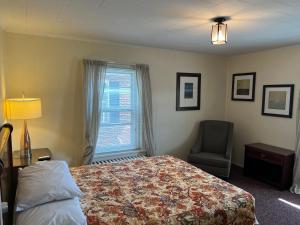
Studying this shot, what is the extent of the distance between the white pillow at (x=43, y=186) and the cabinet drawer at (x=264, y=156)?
3060 millimetres

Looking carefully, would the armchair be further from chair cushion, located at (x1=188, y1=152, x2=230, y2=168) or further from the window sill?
the window sill

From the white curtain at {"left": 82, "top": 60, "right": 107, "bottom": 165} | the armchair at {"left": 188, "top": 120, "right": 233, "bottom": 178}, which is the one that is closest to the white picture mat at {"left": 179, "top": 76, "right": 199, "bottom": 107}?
the armchair at {"left": 188, "top": 120, "right": 233, "bottom": 178}

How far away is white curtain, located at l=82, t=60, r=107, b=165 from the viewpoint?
332 centimetres

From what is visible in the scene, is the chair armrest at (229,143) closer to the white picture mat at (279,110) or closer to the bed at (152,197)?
the white picture mat at (279,110)

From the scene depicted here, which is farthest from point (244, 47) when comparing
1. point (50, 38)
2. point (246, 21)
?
point (50, 38)

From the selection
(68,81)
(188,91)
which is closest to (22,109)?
(68,81)

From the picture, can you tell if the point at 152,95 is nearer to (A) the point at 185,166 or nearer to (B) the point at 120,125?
(B) the point at 120,125

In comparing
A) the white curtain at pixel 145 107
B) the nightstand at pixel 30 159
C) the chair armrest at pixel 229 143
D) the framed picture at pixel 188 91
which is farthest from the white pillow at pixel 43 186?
the chair armrest at pixel 229 143

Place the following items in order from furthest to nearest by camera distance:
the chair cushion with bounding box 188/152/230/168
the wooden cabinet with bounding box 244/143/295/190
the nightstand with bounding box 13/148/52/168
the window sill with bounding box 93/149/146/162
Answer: the chair cushion with bounding box 188/152/230/168 < the window sill with bounding box 93/149/146/162 < the wooden cabinet with bounding box 244/143/295/190 < the nightstand with bounding box 13/148/52/168

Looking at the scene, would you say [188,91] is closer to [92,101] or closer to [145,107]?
[145,107]

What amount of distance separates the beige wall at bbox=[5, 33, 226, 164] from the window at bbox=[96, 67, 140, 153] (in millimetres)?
303

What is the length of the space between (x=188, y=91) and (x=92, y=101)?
75.1 inches

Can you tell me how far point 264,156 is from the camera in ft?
12.0

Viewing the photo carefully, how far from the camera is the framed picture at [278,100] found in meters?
3.64
